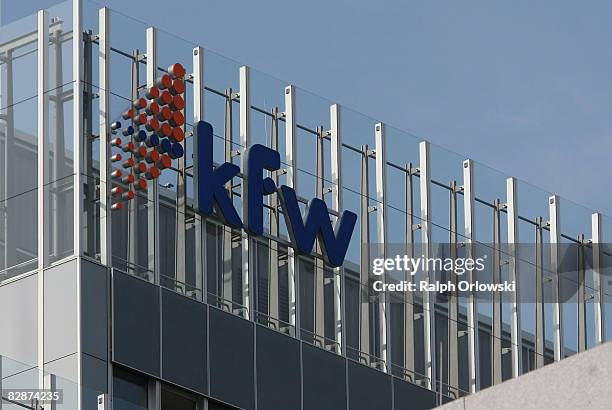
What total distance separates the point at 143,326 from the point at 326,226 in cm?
691

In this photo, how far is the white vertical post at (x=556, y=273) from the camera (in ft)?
180

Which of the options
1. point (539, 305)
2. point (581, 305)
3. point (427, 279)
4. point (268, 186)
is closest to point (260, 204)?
point (268, 186)

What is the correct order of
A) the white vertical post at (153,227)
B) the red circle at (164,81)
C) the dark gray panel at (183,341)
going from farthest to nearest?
the red circle at (164,81) < the white vertical post at (153,227) < the dark gray panel at (183,341)

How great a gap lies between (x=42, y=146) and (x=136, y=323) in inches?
163

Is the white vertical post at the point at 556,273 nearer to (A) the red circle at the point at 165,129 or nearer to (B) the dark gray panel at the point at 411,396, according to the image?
(B) the dark gray panel at the point at 411,396

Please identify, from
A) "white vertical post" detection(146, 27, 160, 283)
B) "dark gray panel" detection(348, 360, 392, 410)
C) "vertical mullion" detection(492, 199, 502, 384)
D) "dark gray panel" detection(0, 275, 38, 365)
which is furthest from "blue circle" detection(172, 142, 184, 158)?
"vertical mullion" detection(492, 199, 502, 384)

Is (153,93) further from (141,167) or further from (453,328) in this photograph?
(453,328)

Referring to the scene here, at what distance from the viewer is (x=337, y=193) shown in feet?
163

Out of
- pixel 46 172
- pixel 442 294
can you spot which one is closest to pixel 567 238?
pixel 442 294

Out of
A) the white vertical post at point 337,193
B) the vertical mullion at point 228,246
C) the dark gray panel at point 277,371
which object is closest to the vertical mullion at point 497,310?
the white vertical post at point 337,193

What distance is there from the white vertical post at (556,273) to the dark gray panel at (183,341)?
12.9 meters

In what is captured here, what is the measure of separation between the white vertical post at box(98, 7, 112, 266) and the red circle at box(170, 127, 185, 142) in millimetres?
1798

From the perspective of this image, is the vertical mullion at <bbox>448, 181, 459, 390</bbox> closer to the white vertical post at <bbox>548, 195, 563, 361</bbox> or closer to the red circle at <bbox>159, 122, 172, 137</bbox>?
the white vertical post at <bbox>548, 195, 563, 361</bbox>

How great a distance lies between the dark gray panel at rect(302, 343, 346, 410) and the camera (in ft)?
156
